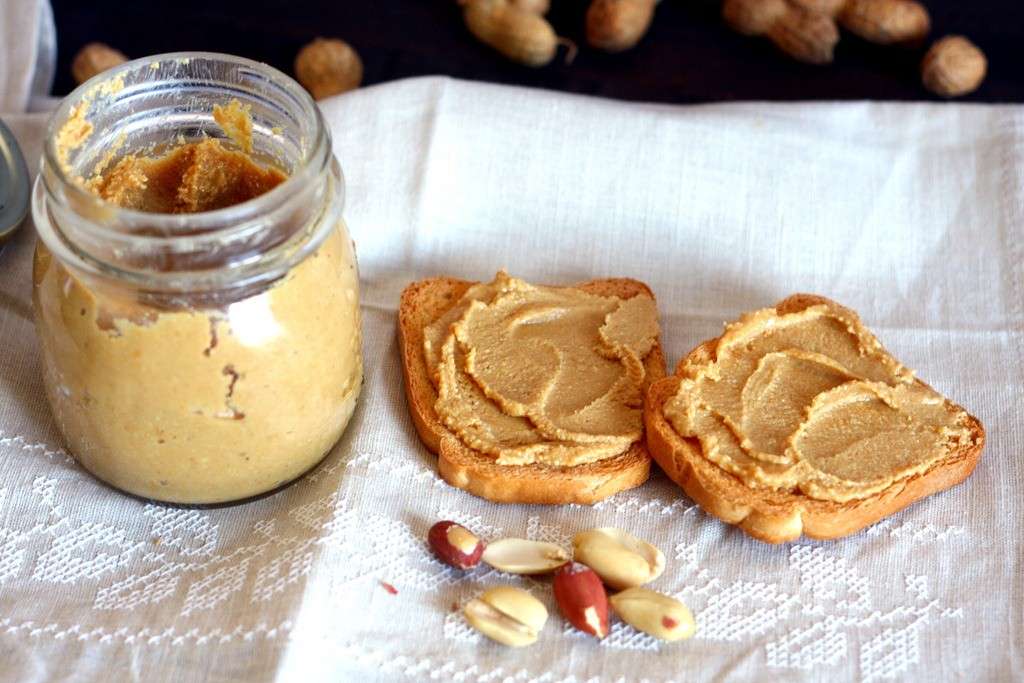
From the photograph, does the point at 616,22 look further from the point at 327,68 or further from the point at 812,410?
the point at 812,410

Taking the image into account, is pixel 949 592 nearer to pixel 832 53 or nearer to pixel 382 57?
pixel 832 53

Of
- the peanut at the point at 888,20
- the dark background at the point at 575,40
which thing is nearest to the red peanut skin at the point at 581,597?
the dark background at the point at 575,40

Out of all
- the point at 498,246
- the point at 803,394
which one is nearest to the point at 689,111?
the point at 498,246

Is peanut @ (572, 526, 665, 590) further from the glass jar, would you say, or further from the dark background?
the dark background

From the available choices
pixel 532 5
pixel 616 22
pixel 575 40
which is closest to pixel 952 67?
pixel 616 22

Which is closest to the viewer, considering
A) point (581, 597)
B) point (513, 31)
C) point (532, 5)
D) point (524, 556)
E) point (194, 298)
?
point (194, 298)

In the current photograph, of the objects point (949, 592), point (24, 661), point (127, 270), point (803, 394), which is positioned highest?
point (127, 270)
